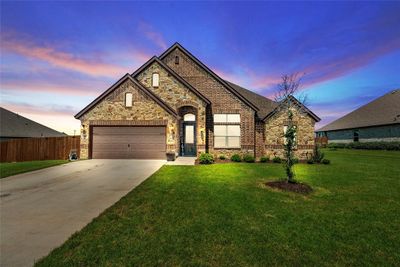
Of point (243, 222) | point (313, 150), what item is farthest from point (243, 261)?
point (313, 150)

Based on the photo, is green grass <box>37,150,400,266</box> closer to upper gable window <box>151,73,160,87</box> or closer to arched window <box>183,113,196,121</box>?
arched window <box>183,113,196,121</box>

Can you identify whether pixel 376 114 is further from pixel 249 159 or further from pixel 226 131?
pixel 226 131

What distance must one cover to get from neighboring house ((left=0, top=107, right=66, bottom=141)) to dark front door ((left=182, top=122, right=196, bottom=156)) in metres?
25.2

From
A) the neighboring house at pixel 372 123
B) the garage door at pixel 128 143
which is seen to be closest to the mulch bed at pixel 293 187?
the garage door at pixel 128 143

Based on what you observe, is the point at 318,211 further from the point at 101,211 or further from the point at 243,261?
the point at 101,211

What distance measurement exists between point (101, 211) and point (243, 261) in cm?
407

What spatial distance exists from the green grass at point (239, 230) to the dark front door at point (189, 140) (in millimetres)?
11030

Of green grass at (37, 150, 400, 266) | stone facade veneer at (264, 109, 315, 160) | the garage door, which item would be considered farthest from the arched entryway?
green grass at (37, 150, 400, 266)

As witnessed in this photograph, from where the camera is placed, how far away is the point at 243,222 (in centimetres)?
504

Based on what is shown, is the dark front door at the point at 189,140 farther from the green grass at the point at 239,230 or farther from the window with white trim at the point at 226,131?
the green grass at the point at 239,230

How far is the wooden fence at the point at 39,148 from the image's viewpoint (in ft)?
60.5

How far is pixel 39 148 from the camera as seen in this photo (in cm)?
1917

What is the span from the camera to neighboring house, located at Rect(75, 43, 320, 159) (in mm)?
17078

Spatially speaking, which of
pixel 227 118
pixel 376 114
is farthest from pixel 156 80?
pixel 376 114
